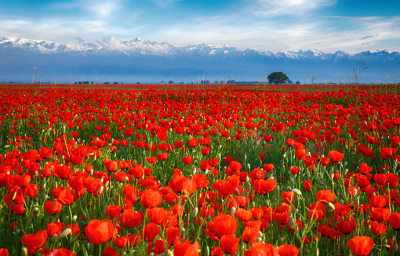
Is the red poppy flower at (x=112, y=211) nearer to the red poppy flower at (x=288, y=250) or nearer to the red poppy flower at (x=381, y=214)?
the red poppy flower at (x=288, y=250)

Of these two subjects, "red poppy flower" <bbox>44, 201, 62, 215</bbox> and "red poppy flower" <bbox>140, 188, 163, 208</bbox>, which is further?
"red poppy flower" <bbox>44, 201, 62, 215</bbox>

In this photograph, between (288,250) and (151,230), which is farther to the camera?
(151,230)

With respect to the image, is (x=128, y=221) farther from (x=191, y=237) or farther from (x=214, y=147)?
(x=214, y=147)

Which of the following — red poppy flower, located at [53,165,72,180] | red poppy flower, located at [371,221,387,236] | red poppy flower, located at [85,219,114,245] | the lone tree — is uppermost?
the lone tree

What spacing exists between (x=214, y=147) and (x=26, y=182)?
2898mm

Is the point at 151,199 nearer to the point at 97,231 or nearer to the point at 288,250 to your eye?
the point at 97,231

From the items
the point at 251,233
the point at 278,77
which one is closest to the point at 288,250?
the point at 251,233

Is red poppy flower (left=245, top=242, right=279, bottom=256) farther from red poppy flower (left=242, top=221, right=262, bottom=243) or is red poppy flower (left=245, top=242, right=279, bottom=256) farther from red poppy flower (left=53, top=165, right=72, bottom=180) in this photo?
red poppy flower (left=53, top=165, right=72, bottom=180)

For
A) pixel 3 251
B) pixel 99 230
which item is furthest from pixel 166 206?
pixel 3 251

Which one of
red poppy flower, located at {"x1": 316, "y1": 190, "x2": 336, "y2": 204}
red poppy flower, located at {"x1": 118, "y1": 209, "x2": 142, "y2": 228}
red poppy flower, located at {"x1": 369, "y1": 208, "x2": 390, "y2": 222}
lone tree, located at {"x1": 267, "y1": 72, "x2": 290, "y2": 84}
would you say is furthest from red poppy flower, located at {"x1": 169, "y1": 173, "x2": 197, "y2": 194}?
lone tree, located at {"x1": 267, "y1": 72, "x2": 290, "y2": 84}

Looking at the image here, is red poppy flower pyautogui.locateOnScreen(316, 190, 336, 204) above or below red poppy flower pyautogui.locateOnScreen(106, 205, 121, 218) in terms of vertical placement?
above

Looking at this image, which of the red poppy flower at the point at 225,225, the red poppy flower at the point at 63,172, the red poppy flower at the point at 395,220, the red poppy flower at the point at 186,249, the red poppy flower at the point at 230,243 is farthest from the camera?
the red poppy flower at the point at 63,172

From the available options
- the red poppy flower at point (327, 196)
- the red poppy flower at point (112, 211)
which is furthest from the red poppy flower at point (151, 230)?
the red poppy flower at point (327, 196)

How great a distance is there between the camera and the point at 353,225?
1.49 meters
